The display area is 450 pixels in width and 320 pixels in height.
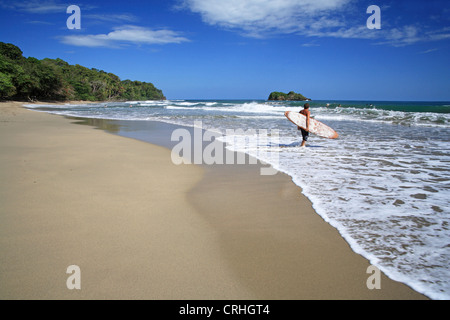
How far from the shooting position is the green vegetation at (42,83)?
35.9 m

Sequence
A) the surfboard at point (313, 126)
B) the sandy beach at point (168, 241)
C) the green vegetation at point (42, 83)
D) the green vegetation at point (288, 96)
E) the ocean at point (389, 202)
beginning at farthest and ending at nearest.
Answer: the green vegetation at point (288, 96)
the green vegetation at point (42, 83)
the surfboard at point (313, 126)
the ocean at point (389, 202)
the sandy beach at point (168, 241)

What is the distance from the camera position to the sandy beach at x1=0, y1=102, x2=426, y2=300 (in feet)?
5.67

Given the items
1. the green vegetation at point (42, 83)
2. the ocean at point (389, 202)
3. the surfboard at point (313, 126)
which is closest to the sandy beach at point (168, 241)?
the ocean at point (389, 202)

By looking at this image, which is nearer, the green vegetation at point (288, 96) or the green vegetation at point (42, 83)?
the green vegetation at point (42, 83)

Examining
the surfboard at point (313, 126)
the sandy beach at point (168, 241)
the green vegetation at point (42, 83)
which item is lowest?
the sandy beach at point (168, 241)

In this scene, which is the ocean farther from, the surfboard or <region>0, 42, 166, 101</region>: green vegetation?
<region>0, 42, 166, 101</region>: green vegetation

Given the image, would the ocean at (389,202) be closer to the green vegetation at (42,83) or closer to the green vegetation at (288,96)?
the green vegetation at (42,83)

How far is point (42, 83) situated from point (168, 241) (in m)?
56.6

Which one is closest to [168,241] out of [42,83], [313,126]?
[313,126]

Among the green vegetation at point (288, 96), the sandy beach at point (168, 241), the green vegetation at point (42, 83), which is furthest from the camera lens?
the green vegetation at point (288, 96)

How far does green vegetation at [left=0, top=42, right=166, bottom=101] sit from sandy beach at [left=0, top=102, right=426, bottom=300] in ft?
129

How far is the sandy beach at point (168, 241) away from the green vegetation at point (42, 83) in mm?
39335
